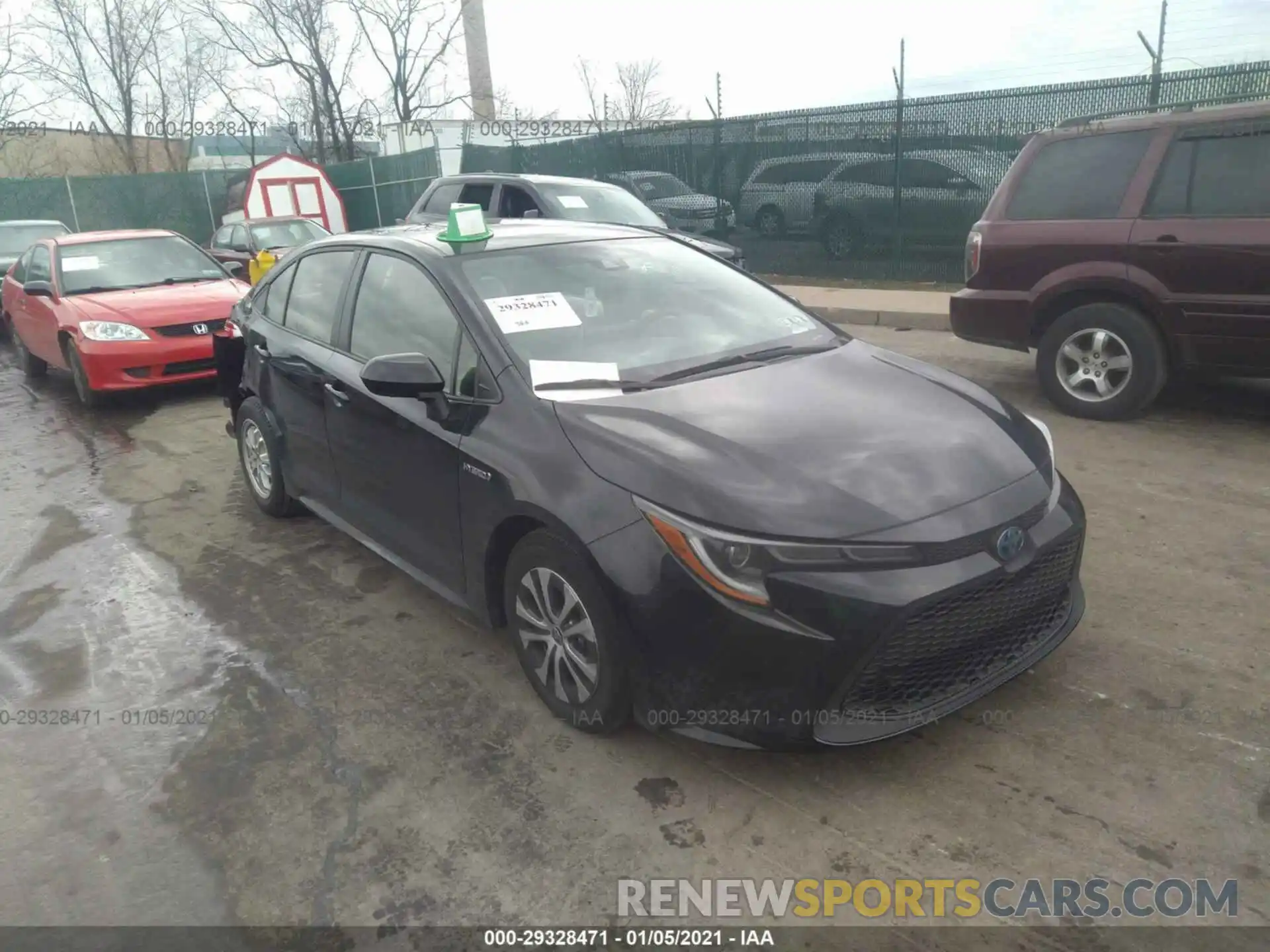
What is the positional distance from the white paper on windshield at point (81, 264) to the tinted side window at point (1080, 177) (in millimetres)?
8214

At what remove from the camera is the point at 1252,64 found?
33.4 feet

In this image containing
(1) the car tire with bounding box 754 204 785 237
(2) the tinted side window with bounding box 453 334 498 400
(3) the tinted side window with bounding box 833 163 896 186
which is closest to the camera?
(2) the tinted side window with bounding box 453 334 498 400

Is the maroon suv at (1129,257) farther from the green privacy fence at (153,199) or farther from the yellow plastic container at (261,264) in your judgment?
the green privacy fence at (153,199)

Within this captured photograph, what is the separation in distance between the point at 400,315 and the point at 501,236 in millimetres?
578

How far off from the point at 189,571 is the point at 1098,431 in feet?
17.8

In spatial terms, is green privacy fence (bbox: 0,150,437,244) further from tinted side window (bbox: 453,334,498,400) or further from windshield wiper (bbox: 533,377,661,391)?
windshield wiper (bbox: 533,377,661,391)

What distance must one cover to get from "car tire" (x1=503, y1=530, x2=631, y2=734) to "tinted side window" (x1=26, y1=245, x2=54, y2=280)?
8.49m

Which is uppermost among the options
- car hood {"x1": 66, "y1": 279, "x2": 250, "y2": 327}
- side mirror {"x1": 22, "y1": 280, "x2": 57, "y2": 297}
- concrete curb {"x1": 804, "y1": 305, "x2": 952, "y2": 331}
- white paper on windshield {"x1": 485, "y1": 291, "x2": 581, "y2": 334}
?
white paper on windshield {"x1": 485, "y1": 291, "x2": 581, "y2": 334}

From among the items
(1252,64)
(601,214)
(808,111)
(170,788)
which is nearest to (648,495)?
(170,788)

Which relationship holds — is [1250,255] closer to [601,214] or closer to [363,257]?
[363,257]

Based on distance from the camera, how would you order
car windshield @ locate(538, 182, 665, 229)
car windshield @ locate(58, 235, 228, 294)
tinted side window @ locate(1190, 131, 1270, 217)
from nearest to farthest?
1. tinted side window @ locate(1190, 131, 1270, 217)
2. car windshield @ locate(58, 235, 228, 294)
3. car windshield @ locate(538, 182, 665, 229)

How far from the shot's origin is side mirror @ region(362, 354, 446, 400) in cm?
341

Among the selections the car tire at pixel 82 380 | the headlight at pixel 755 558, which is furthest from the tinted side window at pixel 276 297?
the car tire at pixel 82 380

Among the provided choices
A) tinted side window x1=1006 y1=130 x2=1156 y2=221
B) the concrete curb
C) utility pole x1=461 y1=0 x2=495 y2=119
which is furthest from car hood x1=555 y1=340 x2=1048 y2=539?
utility pole x1=461 y1=0 x2=495 y2=119
